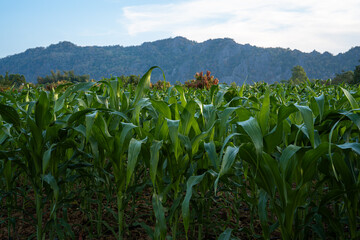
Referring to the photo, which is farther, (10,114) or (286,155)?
(10,114)

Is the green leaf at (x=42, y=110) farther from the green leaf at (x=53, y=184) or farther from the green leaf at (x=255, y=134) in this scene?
the green leaf at (x=255, y=134)

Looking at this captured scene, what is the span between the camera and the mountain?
4924 inches

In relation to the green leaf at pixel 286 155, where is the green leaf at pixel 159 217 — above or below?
below

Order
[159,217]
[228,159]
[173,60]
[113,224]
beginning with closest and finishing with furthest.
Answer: [228,159] → [159,217] → [113,224] → [173,60]

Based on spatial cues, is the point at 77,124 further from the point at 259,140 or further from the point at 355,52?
the point at 355,52

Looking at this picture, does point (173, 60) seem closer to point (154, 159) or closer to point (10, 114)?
point (10, 114)

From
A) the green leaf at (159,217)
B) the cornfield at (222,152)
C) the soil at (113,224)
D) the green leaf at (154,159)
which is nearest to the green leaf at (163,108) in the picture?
the cornfield at (222,152)

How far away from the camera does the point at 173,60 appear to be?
149875 mm

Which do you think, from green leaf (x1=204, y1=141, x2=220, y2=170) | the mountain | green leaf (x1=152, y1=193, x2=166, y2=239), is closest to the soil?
green leaf (x1=152, y1=193, x2=166, y2=239)

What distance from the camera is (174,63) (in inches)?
5832

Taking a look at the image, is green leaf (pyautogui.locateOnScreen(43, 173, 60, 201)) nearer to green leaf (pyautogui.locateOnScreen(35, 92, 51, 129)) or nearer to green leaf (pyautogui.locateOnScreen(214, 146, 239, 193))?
green leaf (pyautogui.locateOnScreen(35, 92, 51, 129))

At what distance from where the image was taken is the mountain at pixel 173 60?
4924 inches

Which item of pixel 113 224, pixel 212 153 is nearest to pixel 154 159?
pixel 212 153

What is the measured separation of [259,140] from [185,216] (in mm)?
409
